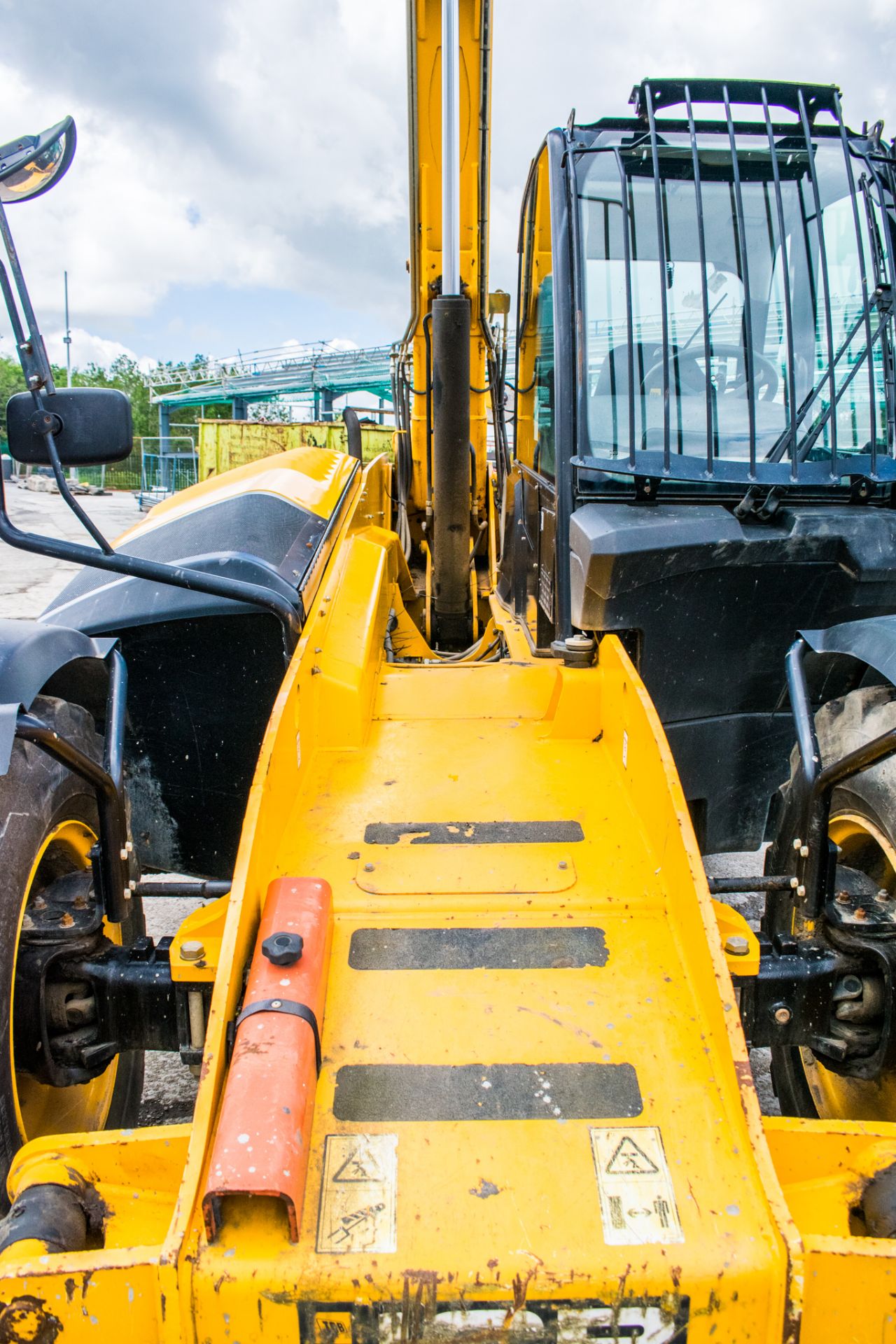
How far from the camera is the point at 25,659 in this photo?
6.64 feet

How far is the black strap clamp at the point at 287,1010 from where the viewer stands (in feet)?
5.41

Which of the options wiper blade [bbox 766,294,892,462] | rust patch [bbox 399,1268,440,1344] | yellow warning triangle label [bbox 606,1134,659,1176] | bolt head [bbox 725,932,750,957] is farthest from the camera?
wiper blade [bbox 766,294,892,462]

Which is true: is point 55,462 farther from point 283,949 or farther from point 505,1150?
point 505,1150

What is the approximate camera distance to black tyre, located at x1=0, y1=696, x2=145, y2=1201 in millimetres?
1792

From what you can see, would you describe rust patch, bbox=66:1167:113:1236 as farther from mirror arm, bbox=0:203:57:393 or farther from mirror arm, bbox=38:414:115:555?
mirror arm, bbox=0:203:57:393

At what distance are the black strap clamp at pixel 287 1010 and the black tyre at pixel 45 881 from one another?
50cm

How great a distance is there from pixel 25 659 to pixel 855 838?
6.66ft

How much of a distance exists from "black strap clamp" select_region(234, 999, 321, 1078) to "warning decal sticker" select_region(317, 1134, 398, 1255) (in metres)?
0.15

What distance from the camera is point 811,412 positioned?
2.73 metres

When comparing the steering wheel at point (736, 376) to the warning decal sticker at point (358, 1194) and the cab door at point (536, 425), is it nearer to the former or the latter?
the cab door at point (536, 425)

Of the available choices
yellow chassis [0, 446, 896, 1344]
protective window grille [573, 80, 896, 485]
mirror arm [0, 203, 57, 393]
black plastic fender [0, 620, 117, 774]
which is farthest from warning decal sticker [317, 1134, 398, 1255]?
protective window grille [573, 80, 896, 485]

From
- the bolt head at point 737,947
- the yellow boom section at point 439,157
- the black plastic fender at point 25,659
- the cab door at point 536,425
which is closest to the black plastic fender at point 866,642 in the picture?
the bolt head at point 737,947

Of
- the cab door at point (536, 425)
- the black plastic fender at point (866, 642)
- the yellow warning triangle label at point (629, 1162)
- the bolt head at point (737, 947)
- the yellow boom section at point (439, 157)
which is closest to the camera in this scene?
the yellow warning triangle label at point (629, 1162)

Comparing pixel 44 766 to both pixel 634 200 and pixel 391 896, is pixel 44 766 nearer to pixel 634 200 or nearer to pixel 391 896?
pixel 391 896
